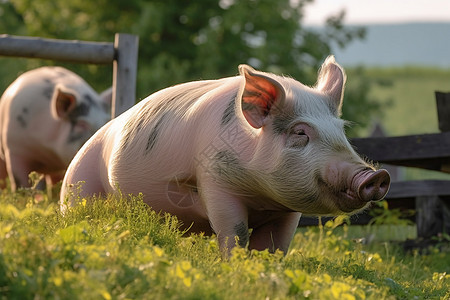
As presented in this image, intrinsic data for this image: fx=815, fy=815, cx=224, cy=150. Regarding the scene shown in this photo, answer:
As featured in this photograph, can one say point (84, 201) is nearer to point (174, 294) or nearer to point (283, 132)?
point (283, 132)

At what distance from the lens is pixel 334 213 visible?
4359 millimetres

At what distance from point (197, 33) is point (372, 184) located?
13720mm

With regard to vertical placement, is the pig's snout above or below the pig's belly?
above

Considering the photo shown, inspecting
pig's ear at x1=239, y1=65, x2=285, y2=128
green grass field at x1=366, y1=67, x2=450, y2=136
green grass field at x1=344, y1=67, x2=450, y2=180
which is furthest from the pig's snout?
green grass field at x1=366, y1=67, x2=450, y2=136

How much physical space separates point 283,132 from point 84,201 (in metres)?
1.19

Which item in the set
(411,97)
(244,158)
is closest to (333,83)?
(244,158)

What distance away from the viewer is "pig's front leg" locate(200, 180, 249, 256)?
176 inches

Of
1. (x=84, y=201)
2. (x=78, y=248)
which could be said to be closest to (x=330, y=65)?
(x=84, y=201)

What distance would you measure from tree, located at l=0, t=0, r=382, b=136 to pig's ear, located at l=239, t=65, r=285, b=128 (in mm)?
11073

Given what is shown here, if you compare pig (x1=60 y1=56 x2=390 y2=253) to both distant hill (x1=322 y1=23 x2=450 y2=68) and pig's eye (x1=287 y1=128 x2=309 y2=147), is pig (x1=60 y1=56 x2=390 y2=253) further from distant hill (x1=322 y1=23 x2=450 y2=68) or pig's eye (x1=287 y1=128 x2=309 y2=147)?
distant hill (x1=322 y1=23 x2=450 y2=68)

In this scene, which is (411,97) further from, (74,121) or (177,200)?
(177,200)

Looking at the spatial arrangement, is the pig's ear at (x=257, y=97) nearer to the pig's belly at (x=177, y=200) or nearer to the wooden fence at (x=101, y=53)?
the pig's belly at (x=177, y=200)

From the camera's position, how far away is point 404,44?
175250 mm

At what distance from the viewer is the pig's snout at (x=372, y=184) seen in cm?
397
